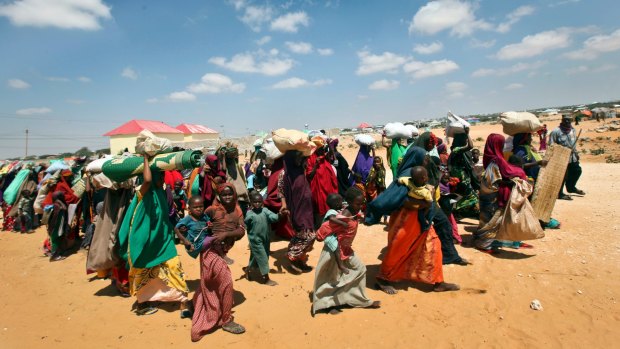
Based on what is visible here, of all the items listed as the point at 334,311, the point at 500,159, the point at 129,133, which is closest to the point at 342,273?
the point at 334,311

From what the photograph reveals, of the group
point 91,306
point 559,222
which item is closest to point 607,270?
point 559,222

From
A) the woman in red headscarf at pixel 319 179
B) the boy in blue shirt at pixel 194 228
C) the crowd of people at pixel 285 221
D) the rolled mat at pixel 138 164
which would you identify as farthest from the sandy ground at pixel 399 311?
the rolled mat at pixel 138 164

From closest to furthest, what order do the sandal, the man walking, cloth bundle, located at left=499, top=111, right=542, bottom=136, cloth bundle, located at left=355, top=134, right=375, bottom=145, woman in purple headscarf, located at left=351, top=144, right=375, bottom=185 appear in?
the sandal → cloth bundle, located at left=499, top=111, right=542, bottom=136 → cloth bundle, located at left=355, top=134, right=375, bottom=145 → woman in purple headscarf, located at left=351, top=144, right=375, bottom=185 → the man walking

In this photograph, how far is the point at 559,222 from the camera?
6328 millimetres

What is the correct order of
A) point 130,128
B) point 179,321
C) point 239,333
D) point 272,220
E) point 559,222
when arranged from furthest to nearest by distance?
point 130,128 < point 559,222 < point 272,220 < point 179,321 < point 239,333

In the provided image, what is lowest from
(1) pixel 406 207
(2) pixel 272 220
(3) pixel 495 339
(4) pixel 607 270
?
(3) pixel 495 339

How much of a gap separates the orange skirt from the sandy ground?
23 centimetres

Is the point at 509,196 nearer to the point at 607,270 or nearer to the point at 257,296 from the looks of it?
the point at 607,270

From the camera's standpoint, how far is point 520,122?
5.57 meters

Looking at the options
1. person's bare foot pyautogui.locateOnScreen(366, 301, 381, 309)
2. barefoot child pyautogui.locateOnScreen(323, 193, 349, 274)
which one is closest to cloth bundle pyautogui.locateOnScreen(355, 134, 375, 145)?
barefoot child pyautogui.locateOnScreen(323, 193, 349, 274)

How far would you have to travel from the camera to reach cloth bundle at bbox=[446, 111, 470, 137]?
249 inches

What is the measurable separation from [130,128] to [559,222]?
4923cm

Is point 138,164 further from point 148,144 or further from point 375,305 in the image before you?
point 375,305

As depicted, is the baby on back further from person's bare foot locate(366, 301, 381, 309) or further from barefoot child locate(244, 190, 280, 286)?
barefoot child locate(244, 190, 280, 286)
